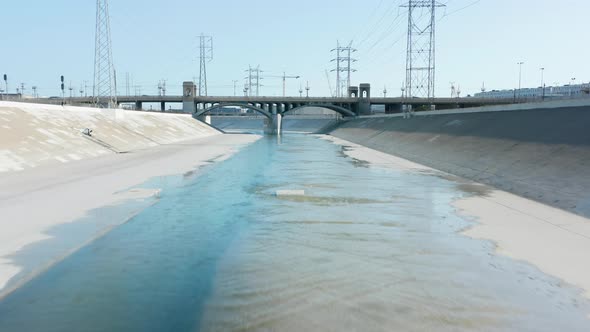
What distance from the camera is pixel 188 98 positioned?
164 metres

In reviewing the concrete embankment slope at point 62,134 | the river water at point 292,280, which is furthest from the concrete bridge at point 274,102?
the river water at point 292,280

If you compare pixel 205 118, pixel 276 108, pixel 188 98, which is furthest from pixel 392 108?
pixel 188 98

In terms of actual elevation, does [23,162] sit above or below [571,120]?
below

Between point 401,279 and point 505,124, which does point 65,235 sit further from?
point 505,124

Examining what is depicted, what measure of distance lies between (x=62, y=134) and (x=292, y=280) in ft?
164

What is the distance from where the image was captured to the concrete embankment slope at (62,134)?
1624 inches

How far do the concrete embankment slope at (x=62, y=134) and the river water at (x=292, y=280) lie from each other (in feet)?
80.9

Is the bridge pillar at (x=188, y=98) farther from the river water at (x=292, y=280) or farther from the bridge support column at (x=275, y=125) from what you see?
the river water at (x=292, y=280)

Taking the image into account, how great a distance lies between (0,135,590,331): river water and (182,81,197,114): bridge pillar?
5735 inches

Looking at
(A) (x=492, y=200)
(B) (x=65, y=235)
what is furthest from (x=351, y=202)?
(B) (x=65, y=235)

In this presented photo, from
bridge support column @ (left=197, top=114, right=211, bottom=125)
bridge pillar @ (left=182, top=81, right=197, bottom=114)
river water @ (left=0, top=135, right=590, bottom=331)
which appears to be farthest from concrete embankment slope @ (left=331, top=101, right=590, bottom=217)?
bridge pillar @ (left=182, top=81, right=197, bottom=114)

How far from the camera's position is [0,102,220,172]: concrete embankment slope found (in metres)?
41.2

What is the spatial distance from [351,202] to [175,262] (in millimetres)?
13432

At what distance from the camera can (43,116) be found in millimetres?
58781
